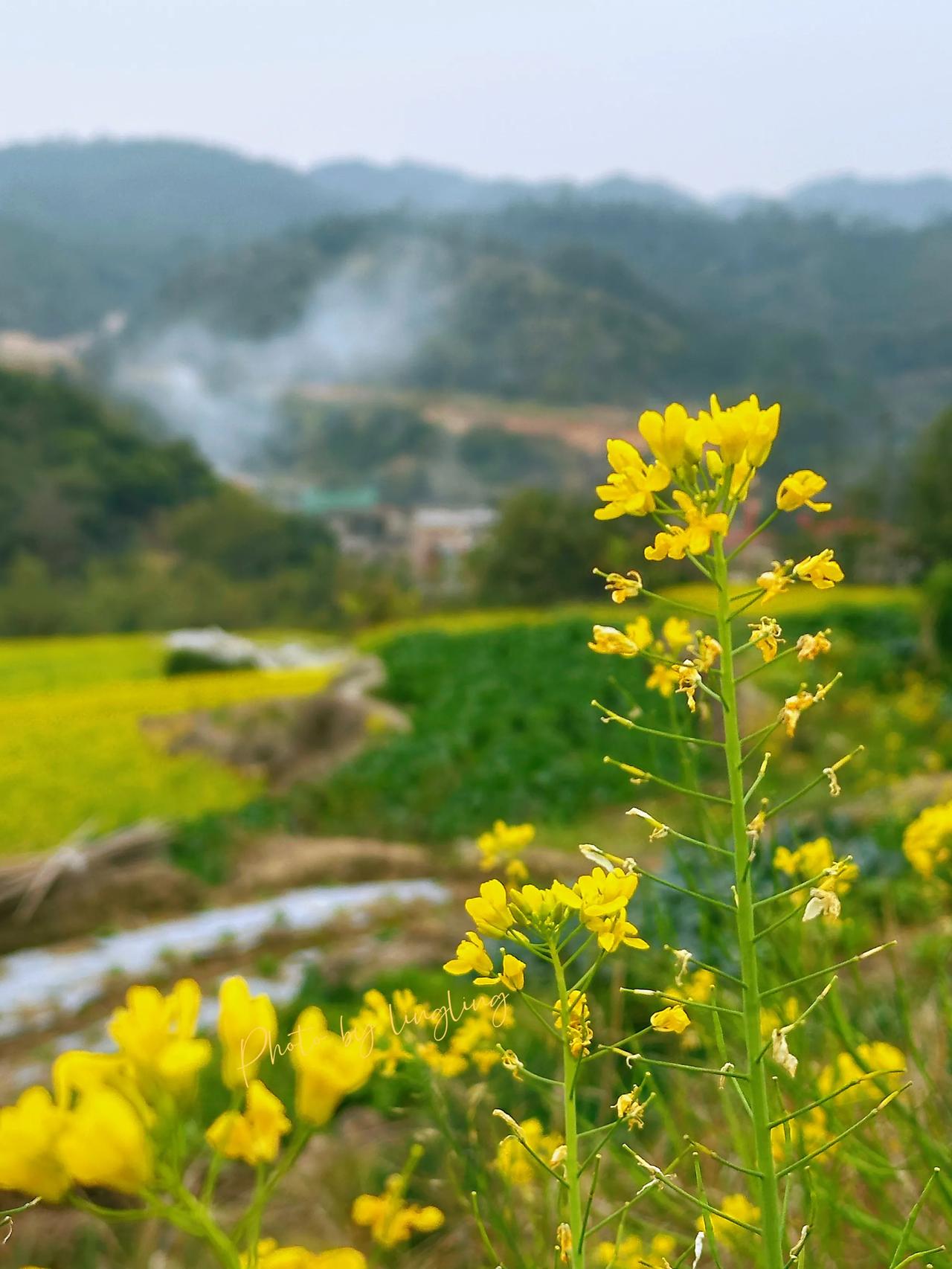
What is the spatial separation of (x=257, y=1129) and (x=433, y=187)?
166935mm

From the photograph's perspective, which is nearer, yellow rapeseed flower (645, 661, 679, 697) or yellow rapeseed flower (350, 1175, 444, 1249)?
yellow rapeseed flower (350, 1175, 444, 1249)

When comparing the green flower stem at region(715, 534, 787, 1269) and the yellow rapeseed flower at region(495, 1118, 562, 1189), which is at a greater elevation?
the green flower stem at region(715, 534, 787, 1269)

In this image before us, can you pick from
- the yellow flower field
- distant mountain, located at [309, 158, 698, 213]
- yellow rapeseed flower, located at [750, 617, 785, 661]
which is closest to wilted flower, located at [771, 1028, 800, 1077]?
yellow rapeseed flower, located at [750, 617, 785, 661]

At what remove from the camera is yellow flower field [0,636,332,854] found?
7488 millimetres

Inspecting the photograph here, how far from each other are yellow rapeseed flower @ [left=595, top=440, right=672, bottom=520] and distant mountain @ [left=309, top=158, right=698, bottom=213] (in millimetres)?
127568

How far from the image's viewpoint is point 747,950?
68 centimetres

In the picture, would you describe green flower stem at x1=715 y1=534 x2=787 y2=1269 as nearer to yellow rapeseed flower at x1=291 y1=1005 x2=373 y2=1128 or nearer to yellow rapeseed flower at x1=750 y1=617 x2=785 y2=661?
yellow rapeseed flower at x1=750 y1=617 x2=785 y2=661

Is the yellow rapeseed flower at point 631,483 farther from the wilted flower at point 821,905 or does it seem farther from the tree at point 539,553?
the tree at point 539,553

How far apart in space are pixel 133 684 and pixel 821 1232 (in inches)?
418

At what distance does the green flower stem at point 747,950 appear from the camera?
65 centimetres

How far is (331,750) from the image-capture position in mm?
8664

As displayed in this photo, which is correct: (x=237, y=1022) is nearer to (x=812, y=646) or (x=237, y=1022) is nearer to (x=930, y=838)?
(x=812, y=646)

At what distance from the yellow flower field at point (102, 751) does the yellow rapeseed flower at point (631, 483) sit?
6896 millimetres

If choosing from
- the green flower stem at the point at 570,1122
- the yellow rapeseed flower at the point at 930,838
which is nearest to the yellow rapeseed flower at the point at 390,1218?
the green flower stem at the point at 570,1122
